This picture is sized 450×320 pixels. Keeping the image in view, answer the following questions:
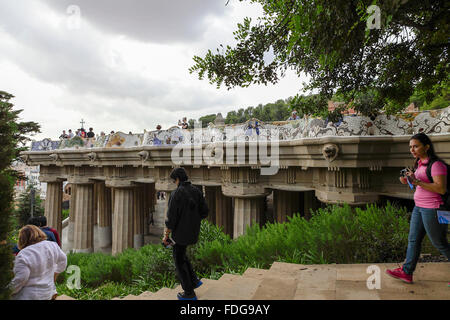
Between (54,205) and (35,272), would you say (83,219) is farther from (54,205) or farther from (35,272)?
(35,272)

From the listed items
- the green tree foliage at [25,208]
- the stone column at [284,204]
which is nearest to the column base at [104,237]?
the green tree foliage at [25,208]

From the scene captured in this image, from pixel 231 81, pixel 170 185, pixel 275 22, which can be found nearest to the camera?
pixel 275 22

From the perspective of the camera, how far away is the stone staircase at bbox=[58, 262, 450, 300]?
2.84 m

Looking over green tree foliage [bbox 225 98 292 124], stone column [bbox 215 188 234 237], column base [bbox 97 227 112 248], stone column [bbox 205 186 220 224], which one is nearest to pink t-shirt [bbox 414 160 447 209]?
stone column [bbox 215 188 234 237]

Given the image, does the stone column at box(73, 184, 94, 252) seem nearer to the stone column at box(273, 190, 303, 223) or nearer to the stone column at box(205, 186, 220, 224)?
the stone column at box(205, 186, 220, 224)

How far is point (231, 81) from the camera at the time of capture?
219 inches

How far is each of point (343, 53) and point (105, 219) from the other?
62.4 feet

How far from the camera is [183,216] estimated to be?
135 inches

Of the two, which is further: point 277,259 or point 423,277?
point 277,259

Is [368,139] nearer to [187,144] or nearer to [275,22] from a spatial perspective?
[275,22]

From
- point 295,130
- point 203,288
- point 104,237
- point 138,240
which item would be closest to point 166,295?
point 203,288

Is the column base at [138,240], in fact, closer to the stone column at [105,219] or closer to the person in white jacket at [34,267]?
the stone column at [105,219]
